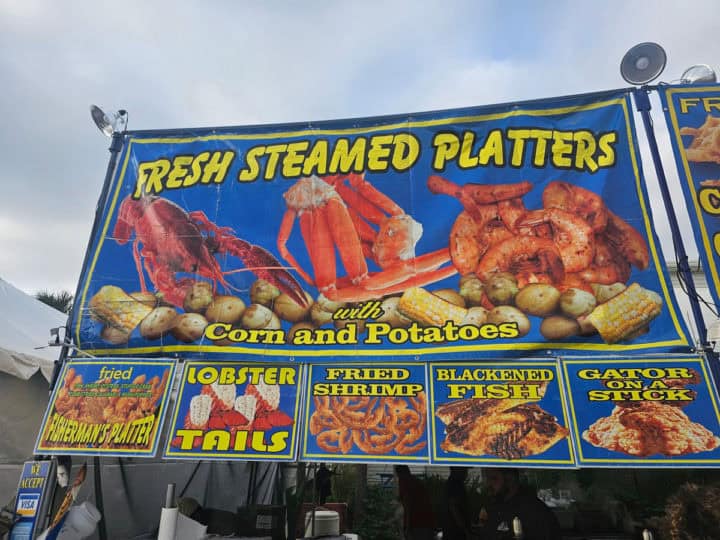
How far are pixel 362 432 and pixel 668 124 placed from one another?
473 centimetres

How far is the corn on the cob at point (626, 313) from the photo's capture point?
4.31m

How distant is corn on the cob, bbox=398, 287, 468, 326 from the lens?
4.63 m

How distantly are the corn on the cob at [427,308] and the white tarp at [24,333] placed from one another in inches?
202

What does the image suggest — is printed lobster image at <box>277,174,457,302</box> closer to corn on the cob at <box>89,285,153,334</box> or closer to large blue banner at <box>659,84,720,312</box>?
corn on the cob at <box>89,285,153,334</box>

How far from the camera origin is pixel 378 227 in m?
5.18

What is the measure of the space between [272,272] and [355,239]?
3.43 ft

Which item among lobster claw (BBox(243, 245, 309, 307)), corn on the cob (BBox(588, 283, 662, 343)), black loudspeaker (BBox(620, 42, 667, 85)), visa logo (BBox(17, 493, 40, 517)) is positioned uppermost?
black loudspeaker (BBox(620, 42, 667, 85))

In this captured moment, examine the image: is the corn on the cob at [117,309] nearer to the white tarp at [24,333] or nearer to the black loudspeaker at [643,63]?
the white tarp at [24,333]

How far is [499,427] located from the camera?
399 centimetres

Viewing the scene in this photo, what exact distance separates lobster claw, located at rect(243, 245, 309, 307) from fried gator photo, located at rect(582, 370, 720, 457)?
10.3ft

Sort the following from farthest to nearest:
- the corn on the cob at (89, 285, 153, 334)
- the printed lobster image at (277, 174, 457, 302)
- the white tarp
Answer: the white tarp → the corn on the cob at (89, 285, 153, 334) → the printed lobster image at (277, 174, 457, 302)

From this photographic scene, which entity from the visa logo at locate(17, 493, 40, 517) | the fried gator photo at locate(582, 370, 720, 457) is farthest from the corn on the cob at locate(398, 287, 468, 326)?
the visa logo at locate(17, 493, 40, 517)

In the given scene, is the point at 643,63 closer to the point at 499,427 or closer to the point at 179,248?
the point at 499,427

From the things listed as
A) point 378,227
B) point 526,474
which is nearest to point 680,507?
point 378,227
